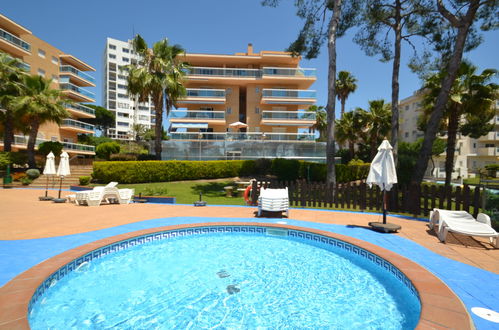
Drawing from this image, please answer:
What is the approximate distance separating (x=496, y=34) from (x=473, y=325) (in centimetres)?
1659

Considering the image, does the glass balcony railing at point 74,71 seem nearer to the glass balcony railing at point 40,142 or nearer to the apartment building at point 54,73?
the apartment building at point 54,73

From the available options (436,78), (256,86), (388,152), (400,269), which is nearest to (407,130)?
(256,86)

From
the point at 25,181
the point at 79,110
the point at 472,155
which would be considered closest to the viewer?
the point at 25,181

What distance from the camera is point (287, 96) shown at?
3391 cm

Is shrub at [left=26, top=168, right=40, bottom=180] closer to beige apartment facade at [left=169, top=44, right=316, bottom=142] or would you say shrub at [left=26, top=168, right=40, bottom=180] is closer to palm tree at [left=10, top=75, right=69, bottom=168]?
palm tree at [left=10, top=75, right=69, bottom=168]

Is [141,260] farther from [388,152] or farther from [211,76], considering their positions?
[211,76]

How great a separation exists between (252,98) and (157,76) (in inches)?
712

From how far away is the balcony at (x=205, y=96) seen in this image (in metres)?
33.8

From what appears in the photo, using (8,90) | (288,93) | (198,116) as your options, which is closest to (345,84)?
(288,93)

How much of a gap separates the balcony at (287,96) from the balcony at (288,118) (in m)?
1.74

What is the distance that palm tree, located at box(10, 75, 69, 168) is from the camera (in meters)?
20.7

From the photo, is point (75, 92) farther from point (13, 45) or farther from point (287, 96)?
point (287, 96)

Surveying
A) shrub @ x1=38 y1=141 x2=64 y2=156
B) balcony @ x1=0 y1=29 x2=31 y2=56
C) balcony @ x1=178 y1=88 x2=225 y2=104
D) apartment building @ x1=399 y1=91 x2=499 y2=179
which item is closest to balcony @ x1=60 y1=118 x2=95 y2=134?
shrub @ x1=38 y1=141 x2=64 y2=156

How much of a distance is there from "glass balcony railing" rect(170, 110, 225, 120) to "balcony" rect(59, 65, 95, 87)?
67.6 feet
